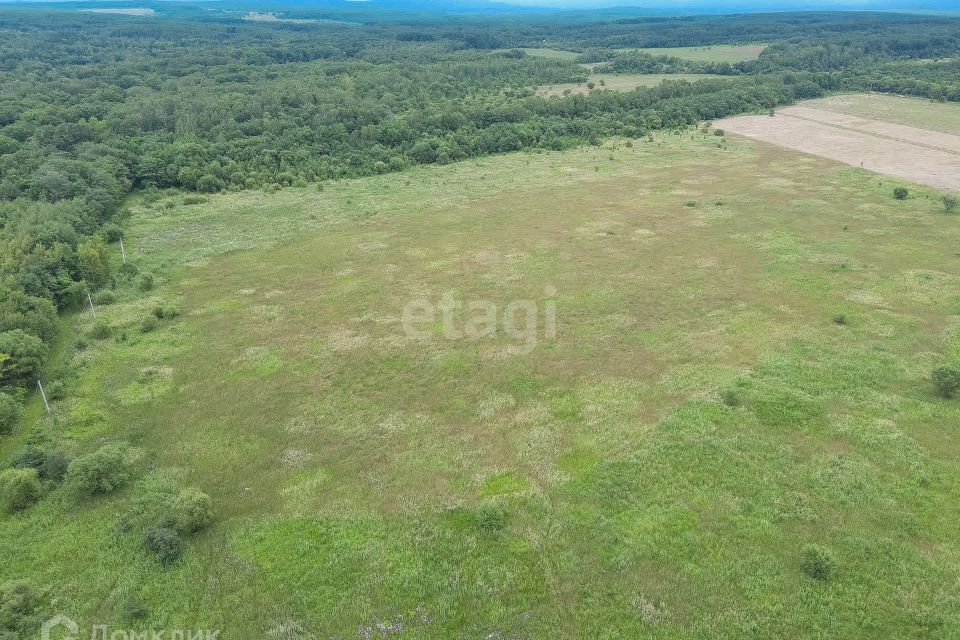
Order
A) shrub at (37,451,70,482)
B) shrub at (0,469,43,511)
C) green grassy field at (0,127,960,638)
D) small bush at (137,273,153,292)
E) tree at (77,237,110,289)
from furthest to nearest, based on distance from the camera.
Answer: small bush at (137,273,153,292)
tree at (77,237,110,289)
shrub at (37,451,70,482)
shrub at (0,469,43,511)
green grassy field at (0,127,960,638)

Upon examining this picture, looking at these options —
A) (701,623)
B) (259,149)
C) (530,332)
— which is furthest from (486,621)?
(259,149)

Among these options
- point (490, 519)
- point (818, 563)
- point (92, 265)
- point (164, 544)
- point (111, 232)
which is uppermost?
point (92, 265)

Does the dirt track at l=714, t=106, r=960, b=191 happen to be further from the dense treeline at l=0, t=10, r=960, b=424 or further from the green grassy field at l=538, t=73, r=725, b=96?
the green grassy field at l=538, t=73, r=725, b=96

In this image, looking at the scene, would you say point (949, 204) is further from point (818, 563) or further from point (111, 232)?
point (111, 232)

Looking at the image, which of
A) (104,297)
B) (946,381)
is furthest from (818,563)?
(104,297)

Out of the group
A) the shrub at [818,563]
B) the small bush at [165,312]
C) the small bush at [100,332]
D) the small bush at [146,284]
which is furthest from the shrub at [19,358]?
the shrub at [818,563]

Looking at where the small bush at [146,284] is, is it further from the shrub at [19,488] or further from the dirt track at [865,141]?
the dirt track at [865,141]

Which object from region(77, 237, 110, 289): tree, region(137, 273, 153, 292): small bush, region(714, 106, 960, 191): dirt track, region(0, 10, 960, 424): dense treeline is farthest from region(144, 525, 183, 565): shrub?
region(714, 106, 960, 191): dirt track
